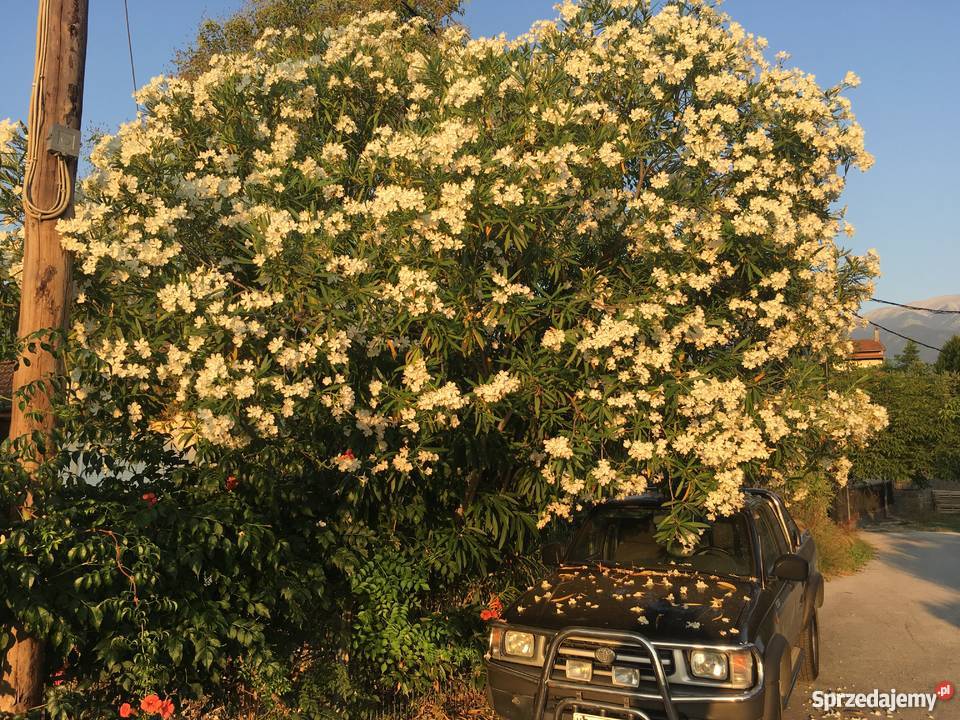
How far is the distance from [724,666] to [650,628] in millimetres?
492

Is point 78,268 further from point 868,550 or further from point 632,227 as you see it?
point 868,550

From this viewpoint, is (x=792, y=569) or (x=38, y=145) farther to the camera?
(x=792, y=569)

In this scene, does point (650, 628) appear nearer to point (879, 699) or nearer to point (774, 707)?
point (774, 707)

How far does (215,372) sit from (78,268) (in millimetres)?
1313

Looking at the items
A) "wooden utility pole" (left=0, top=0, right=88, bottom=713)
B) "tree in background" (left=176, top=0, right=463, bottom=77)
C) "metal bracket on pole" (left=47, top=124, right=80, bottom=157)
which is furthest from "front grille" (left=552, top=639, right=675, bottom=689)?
"tree in background" (left=176, top=0, right=463, bottom=77)

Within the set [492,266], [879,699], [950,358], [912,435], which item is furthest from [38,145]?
[950,358]

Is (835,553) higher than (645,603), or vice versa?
(645,603)

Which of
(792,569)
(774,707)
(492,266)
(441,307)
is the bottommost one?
(774,707)

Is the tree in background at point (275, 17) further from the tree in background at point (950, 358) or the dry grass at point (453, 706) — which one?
the tree in background at point (950, 358)

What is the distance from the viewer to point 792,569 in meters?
6.12

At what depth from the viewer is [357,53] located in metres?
7.63

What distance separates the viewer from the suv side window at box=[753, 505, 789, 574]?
21.8ft

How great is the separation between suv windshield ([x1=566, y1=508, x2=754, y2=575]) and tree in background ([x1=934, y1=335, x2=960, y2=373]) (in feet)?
169

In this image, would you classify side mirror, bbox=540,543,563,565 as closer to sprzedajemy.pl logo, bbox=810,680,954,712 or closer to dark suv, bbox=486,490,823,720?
dark suv, bbox=486,490,823,720
